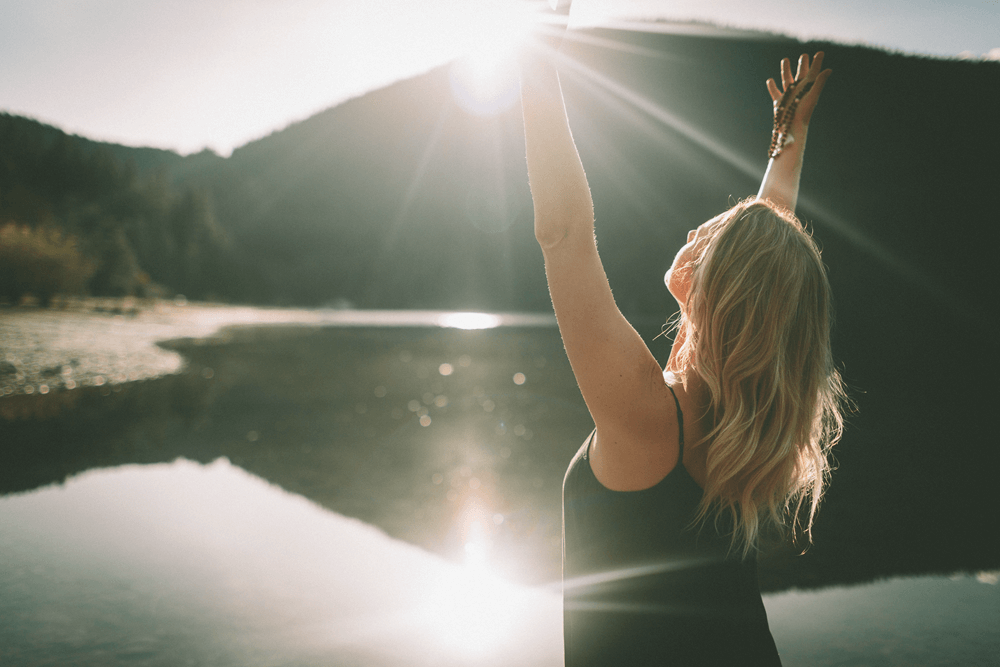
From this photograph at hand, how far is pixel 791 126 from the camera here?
208 centimetres

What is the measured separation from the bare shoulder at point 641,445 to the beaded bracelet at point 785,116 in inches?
54.1

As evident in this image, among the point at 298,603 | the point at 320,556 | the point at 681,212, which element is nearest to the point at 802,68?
the point at 298,603

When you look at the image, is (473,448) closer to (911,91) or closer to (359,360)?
(359,360)

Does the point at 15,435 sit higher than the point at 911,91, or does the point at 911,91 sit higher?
the point at 911,91

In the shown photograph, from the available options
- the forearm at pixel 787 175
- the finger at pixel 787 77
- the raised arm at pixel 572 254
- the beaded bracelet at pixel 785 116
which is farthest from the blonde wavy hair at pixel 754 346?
the finger at pixel 787 77

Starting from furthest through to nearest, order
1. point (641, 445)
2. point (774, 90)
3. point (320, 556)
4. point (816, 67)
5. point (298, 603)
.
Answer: point (320, 556) → point (298, 603) → point (774, 90) → point (816, 67) → point (641, 445)

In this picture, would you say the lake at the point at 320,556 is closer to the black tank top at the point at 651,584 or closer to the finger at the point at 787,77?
the black tank top at the point at 651,584

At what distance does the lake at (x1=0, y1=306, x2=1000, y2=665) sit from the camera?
422cm

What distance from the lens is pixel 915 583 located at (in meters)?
5.72

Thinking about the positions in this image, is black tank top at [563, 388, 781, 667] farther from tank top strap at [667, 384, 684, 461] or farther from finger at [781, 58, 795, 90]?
finger at [781, 58, 795, 90]

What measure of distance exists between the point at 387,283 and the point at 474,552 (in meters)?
139

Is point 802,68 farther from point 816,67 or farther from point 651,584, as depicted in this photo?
point 651,584

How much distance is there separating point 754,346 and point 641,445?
1.06 feet

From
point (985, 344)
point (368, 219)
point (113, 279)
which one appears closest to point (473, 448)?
point (985, 344)
